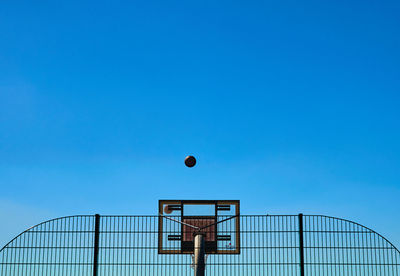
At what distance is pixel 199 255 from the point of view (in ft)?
79.5

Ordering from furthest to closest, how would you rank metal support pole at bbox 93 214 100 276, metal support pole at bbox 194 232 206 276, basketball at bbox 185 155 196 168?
1. basketball at bbox 185 155 196 168
2. metal support pole at bbox 194 232 206 276
3. metal support pole at bbox 93 214 100 276

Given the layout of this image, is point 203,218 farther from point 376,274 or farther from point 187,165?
point 376,274

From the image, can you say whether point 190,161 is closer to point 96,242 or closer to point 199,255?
point 199,255

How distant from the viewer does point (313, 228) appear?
2367 centimetres

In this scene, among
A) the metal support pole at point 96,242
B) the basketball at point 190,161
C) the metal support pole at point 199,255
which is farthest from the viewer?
the basketball at point 190,161

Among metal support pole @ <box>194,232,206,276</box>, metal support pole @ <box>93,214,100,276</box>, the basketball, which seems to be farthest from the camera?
the basketball

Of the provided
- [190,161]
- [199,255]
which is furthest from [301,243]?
[190,161]

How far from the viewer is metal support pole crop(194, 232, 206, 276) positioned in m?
23.8

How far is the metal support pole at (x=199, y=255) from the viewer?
23797mm

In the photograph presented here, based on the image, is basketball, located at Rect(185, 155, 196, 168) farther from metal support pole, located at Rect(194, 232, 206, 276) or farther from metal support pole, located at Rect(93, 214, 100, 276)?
metal support pole, located at Rect(93, 214, 100, 276)

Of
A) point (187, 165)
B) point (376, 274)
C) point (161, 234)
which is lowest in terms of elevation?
point (376, 274)

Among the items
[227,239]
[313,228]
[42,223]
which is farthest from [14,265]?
[313,228]

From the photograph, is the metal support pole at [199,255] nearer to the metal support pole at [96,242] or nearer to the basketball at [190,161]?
the basketball at [190,161]

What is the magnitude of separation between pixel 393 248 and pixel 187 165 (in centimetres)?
1017
